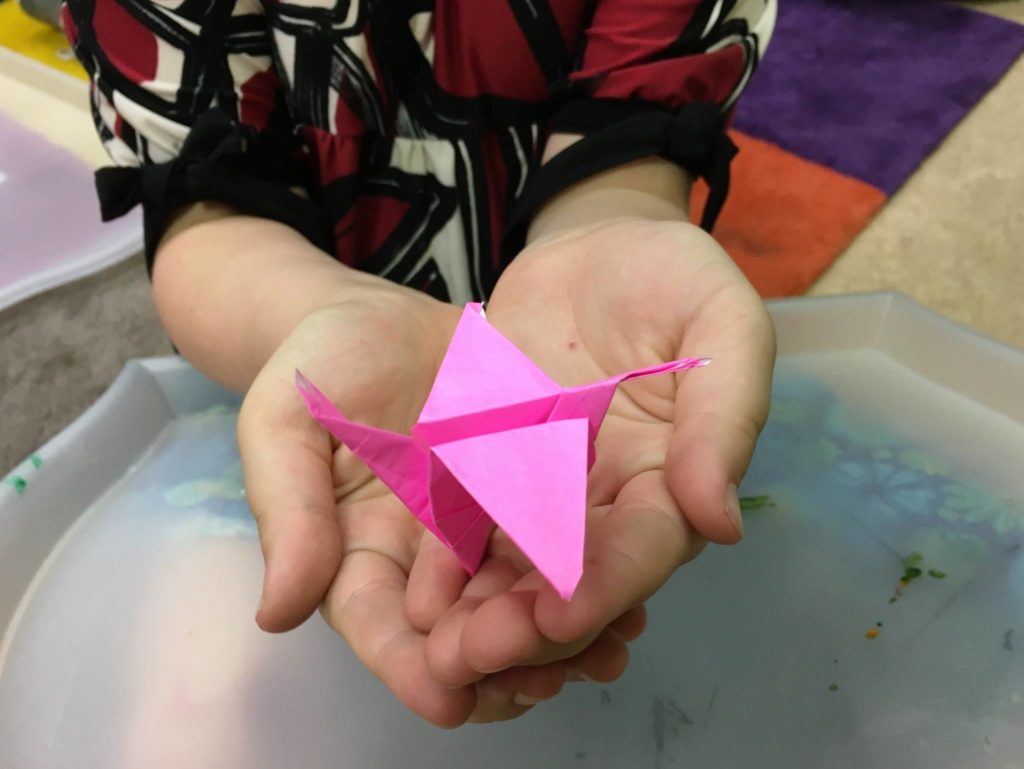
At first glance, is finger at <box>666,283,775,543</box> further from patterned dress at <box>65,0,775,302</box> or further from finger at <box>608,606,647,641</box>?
patterned dress at <box>65,0,775,302</box>

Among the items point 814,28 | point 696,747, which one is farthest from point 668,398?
point 814,28

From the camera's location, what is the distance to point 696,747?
0.36 m

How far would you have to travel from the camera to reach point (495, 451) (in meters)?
0.20

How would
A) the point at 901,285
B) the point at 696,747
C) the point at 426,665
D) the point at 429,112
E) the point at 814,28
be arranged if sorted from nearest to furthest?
the point at 426,665
the point at 696,747
the point at 429,112
the point at 901,285
the point at 814,28

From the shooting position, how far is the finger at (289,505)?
10.0 inches

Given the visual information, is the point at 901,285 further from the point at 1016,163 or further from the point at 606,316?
the point at 606,316

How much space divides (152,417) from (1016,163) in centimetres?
77

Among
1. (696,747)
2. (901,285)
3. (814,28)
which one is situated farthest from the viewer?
(814,28)

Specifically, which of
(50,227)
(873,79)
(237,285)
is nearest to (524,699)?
(237,285)

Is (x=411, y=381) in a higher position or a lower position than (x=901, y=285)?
higher

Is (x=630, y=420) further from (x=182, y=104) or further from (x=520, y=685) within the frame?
(x=182, y=104)

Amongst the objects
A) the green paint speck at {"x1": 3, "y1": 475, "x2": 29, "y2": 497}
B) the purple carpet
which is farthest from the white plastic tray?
the purple carpet

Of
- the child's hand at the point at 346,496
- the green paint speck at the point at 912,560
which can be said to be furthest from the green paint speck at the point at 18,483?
the green paint speck at the point at 912,560

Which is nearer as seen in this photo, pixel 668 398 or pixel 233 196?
pixel 668 398
